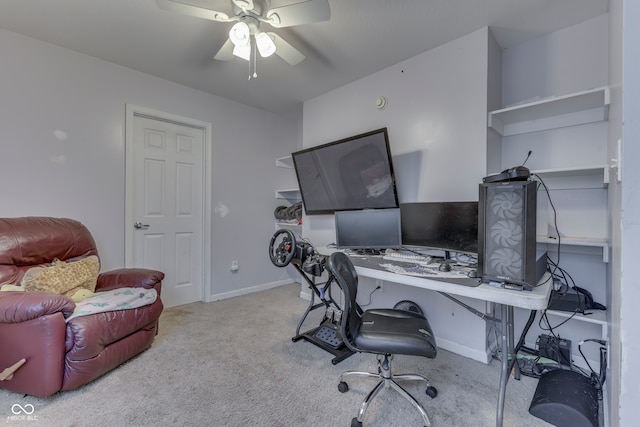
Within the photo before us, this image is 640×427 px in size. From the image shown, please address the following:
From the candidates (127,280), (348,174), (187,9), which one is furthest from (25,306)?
(348,174)

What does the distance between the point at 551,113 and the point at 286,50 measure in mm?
1987

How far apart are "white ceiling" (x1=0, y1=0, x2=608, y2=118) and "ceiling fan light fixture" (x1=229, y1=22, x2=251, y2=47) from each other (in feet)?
0.89

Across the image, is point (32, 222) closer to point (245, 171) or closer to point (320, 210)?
point (245, 171)

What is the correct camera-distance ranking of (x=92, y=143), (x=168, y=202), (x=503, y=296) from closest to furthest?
(x=503, y=296), (x=92, y=143), (x=168, y=202)

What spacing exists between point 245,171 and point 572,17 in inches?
133

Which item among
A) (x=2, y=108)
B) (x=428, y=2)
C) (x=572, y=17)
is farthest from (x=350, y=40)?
(x=2, y=108)

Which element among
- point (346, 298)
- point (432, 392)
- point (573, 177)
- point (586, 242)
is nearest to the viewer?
point (346, 298)

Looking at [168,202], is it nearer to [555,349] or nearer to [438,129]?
[438,129]

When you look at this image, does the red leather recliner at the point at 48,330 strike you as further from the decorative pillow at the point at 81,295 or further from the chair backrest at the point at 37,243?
the decorative pillow at the point at 81,295

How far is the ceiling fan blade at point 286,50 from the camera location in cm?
197

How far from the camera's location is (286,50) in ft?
6.79

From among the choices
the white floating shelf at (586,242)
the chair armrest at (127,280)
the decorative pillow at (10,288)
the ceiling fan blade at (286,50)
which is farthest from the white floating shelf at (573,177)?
the decorative pillow at (10,288)

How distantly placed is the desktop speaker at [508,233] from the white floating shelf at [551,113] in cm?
93

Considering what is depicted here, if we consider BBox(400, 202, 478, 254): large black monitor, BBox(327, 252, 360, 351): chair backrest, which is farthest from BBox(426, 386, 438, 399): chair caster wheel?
BBox(400, 202, 478, 254): large black monitor
